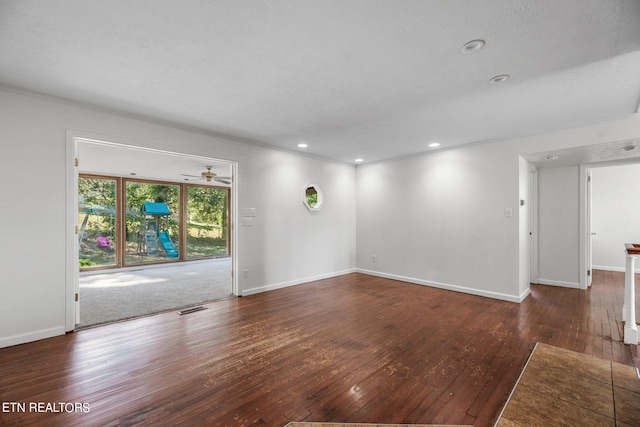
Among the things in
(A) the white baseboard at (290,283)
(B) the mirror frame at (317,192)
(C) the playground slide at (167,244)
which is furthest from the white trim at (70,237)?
(C) the playground slide at (167,244)

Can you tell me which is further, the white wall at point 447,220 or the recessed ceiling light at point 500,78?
the white wall at point 447,220

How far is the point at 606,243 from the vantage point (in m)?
6.60

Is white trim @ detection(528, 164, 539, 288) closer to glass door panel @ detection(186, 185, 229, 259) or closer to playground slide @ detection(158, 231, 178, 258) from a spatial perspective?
glass door panel @ detection(186, 185, 229, 259)

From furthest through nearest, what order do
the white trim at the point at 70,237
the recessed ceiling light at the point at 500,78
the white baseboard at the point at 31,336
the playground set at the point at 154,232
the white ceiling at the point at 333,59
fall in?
the playground set at the point at 154,232 → the white trim at the point at 70,237 → the white baseboard at the point at 31,336 → the recessed ceiling light at the point at 500,78 → the white ceiling at the point at 333,59

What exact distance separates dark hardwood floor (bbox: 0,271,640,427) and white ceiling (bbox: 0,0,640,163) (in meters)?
2.58

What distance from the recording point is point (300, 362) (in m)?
2.48

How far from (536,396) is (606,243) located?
7.07 metres

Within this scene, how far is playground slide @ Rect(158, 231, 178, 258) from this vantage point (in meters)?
7.86

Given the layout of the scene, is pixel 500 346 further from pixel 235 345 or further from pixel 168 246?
pixel 168 246

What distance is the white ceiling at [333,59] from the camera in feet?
5.63

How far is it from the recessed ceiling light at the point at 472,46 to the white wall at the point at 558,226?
14.8 feet

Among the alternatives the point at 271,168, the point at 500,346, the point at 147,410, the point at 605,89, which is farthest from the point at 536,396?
the point at 271,168

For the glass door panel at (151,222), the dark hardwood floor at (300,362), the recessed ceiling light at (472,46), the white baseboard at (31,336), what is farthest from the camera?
the glass door panel at (151,222)

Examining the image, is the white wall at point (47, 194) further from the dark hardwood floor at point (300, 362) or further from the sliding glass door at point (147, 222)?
the sliding glass door at point (147, 222)
